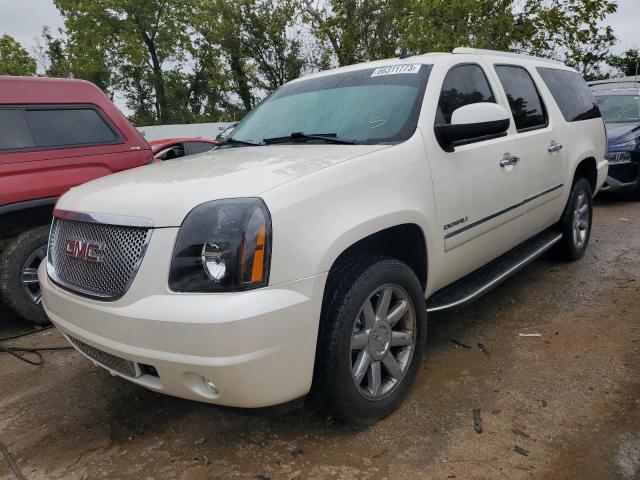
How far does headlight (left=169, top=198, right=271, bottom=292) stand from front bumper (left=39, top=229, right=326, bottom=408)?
45 millimetres

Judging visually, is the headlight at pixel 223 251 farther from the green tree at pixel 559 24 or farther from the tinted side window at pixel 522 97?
the green tree at pixel 559 24

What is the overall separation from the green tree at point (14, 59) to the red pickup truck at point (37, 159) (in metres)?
34.0

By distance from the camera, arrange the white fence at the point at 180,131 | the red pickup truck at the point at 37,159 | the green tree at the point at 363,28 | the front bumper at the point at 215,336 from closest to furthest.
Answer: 1. the front bumper at the point at 215,336
2. the red pickup truck at the point at 37,159
3. the green tree at the point at 363,28
4. the white fence at the point at 180,131

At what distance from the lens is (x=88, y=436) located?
255cm

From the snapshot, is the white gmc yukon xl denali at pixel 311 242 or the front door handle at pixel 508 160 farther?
the front door handle at pixel 508 160

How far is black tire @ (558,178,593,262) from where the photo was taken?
14.8ft

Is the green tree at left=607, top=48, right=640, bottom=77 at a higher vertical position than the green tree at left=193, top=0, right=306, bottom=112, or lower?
lower

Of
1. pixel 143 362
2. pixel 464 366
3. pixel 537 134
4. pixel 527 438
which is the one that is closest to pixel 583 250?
pixel 537 134

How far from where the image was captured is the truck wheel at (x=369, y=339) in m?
2.18

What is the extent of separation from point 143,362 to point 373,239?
1184mm

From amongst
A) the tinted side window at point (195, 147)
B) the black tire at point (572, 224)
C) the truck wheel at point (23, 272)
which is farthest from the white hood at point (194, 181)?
the tinted side window at point (195, 147)

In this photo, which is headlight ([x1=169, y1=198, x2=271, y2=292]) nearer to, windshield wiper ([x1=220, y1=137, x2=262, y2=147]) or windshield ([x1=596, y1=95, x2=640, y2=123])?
windshield wiper ([x1=220, y1=137, x2=262, y2=147])

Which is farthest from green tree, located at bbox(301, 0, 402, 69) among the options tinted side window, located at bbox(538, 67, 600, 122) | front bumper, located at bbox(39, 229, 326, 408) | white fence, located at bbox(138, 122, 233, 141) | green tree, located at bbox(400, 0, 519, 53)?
front bumper, located at bbox(39, 229, 326, 408)

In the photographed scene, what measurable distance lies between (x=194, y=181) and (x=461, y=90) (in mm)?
1869
